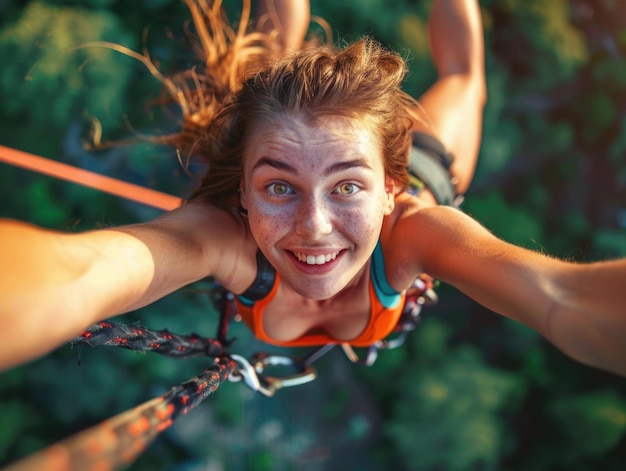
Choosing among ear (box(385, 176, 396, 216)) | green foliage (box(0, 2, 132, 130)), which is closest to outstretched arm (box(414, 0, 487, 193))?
ear (box(385, 176, 396, 216))

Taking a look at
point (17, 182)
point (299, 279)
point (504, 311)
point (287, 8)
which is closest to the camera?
point (504, 311)

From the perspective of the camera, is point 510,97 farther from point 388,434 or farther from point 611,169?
point 388,434

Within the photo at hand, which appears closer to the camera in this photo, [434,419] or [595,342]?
[595,342]

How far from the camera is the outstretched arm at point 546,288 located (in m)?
0.52

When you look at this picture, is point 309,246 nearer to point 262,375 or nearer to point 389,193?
point 389,193

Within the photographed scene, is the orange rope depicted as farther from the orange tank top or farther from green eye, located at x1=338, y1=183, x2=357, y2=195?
green eye, located at x1=338, y1=183, x2=357, y2=195

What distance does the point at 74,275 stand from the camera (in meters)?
0.54

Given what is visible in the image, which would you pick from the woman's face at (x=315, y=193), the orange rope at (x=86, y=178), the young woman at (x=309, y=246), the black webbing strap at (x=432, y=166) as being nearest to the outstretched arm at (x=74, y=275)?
the young woman at (x=309, y=246)

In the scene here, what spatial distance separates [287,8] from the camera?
1.49 meters

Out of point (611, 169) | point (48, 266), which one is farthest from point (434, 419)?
point (48, 266)

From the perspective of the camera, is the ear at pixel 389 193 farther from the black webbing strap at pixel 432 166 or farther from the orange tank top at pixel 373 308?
the black webbing strap at pixel 432 166

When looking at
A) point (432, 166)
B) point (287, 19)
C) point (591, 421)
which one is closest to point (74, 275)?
point (432, 166)

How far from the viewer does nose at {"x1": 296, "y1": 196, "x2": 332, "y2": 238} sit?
29.1 inches

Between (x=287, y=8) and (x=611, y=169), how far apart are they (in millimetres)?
1143
